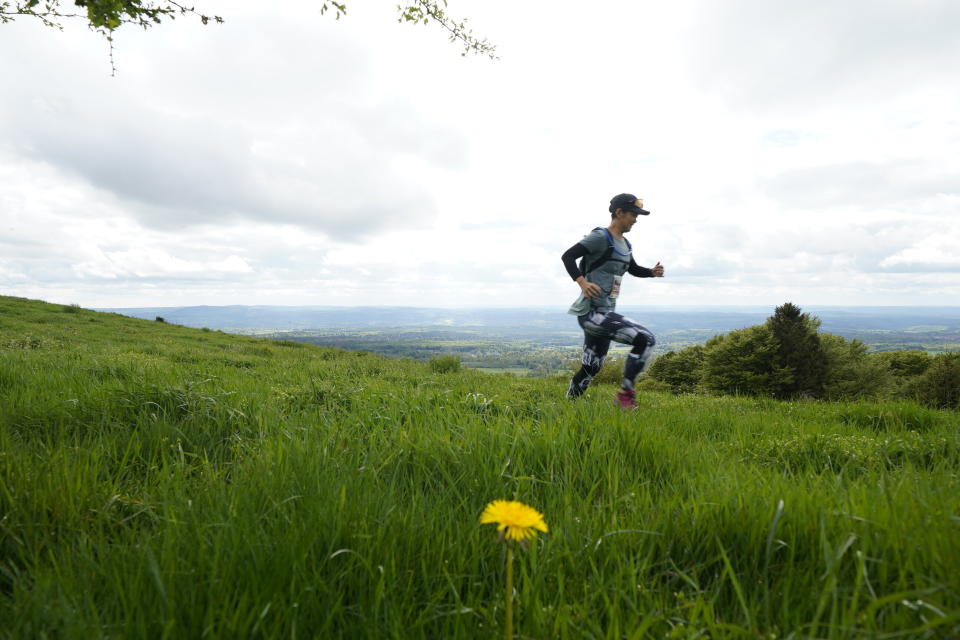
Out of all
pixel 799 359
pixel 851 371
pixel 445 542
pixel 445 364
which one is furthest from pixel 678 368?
pixel 445 542

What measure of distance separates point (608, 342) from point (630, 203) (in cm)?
213

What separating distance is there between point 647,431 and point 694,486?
0.99 m

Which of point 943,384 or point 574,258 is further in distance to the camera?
point 943,384

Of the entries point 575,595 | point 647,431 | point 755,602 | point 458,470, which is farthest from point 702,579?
point 647,431

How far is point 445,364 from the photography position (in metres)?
13.8

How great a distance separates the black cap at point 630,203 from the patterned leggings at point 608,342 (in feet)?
5.15

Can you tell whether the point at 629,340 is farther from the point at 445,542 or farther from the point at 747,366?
the point at 747,366

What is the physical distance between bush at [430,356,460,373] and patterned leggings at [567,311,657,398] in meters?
6.97

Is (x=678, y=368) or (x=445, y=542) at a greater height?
(x=445, y=542)

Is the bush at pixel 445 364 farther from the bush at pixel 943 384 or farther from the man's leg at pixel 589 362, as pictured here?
the bush at pixel 943 384

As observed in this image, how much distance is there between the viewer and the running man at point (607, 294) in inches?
249

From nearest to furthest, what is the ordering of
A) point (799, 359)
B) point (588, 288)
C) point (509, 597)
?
point (509, 597) → point (588, 288) → point (799, 359)

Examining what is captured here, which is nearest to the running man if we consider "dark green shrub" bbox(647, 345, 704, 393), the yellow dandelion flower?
the yellow dandelion flower

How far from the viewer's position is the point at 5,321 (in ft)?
57.7
